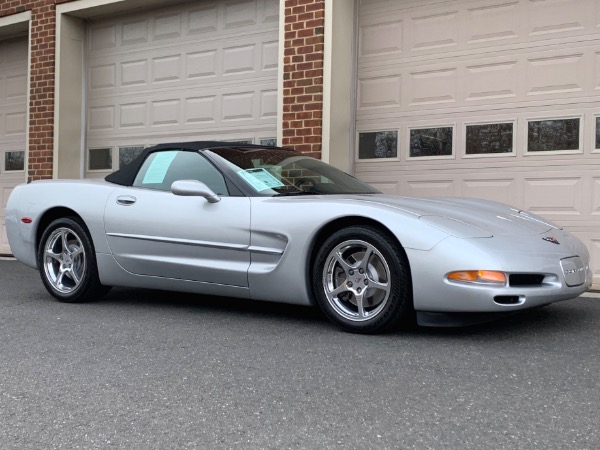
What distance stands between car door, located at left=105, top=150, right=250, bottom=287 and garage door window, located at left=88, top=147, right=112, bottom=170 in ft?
17.6

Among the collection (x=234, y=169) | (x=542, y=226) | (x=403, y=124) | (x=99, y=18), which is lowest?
(x=542, y=226)

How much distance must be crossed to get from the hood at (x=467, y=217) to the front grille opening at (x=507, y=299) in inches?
14.8

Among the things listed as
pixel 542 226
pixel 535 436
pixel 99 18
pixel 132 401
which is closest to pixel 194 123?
pixel 99 18

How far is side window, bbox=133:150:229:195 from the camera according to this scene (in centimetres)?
496

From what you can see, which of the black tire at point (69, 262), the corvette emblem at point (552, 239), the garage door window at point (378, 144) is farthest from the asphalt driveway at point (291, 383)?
the garage door window at point (378, 144)

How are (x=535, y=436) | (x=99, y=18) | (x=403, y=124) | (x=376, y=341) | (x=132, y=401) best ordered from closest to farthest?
(x=535, y=436) → (x=132, y=401) → (x=376, y=341) → (x=403, y=124) → (x=99, y=18)

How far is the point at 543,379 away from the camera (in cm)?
314

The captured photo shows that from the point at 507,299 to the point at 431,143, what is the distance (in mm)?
4194

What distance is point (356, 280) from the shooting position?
165 inches

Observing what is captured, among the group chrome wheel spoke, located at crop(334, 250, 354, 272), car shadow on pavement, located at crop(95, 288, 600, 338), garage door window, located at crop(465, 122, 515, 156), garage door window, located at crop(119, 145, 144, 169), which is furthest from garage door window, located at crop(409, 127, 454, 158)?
garage door window, located at crop(119, 145, 144, 169)

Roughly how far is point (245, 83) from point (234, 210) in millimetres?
4763

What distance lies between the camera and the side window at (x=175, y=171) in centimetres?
496

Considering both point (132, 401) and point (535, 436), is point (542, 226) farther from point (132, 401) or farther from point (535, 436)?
point (132, 401)

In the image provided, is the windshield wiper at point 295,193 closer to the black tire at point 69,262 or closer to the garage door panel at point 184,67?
the black tire at point 69,262
